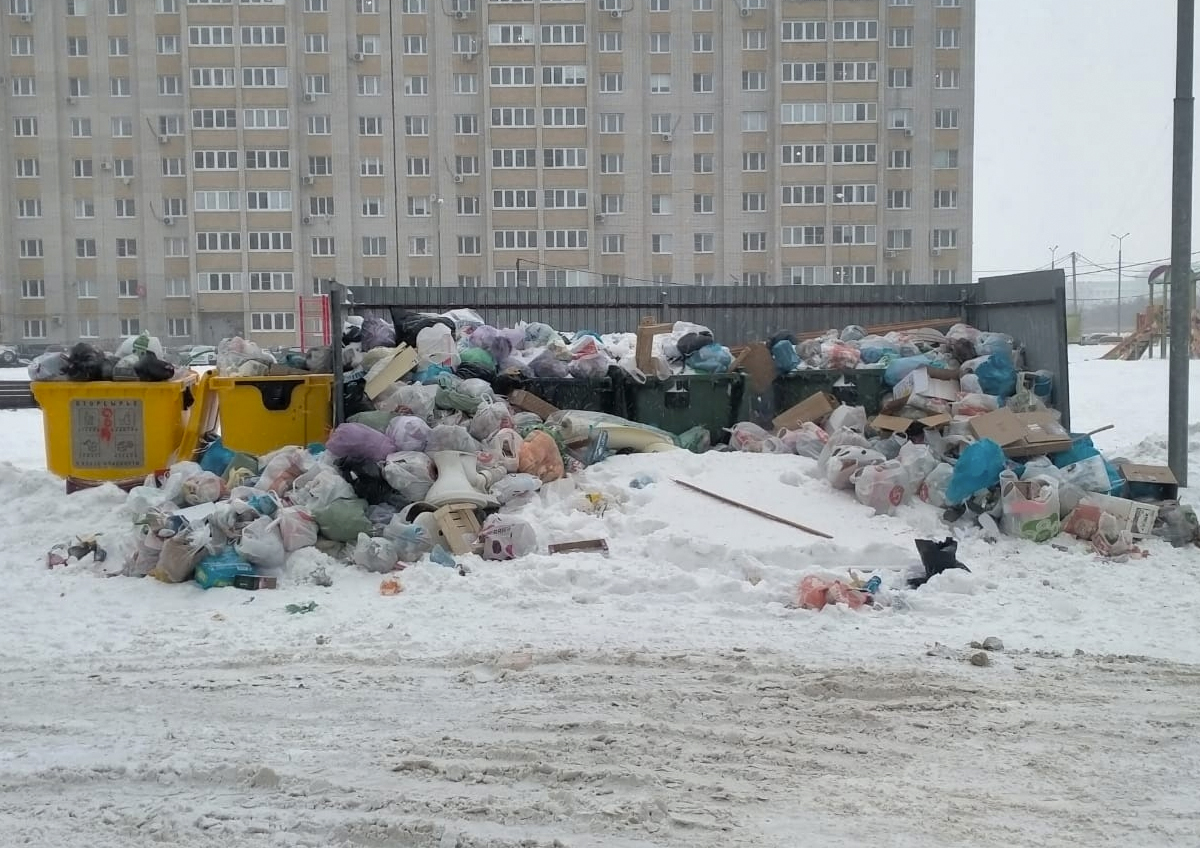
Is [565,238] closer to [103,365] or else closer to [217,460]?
[103,365]

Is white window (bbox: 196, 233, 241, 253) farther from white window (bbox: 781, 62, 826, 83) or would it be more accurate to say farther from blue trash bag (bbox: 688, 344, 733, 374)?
blue trash bag (bbox: 688, 344, 733, 374)

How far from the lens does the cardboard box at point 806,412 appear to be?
939cm

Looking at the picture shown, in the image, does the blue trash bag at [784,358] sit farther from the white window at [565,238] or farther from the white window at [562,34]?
the white window at [562,34]

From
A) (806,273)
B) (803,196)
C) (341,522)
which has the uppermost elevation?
(803,196)

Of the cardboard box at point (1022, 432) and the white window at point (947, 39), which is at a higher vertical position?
the white window at point (947, 39)

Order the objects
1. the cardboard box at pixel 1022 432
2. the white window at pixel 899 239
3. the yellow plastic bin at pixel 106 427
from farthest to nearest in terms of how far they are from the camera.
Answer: the white window at pixel 899 239
the yellow plastic bin at pixel 106 427
the cardboard box at pixel 1022 432

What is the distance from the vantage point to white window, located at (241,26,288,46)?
51.0 meters

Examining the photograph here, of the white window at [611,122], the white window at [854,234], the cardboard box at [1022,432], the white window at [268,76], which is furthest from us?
the white window at [854,234]

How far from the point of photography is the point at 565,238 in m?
52.9

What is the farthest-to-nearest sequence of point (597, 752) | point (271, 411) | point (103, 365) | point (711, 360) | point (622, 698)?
point (711, 360) → point (271, 411) → point (103, 365) → point (622, 698) → point (597, 752)

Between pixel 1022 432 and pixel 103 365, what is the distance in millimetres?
7614

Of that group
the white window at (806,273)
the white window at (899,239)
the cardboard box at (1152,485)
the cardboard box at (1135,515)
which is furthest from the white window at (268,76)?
the cardboard box at (1135,515)

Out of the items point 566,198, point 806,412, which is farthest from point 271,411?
point 566,198

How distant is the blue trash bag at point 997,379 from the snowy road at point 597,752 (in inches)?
176
